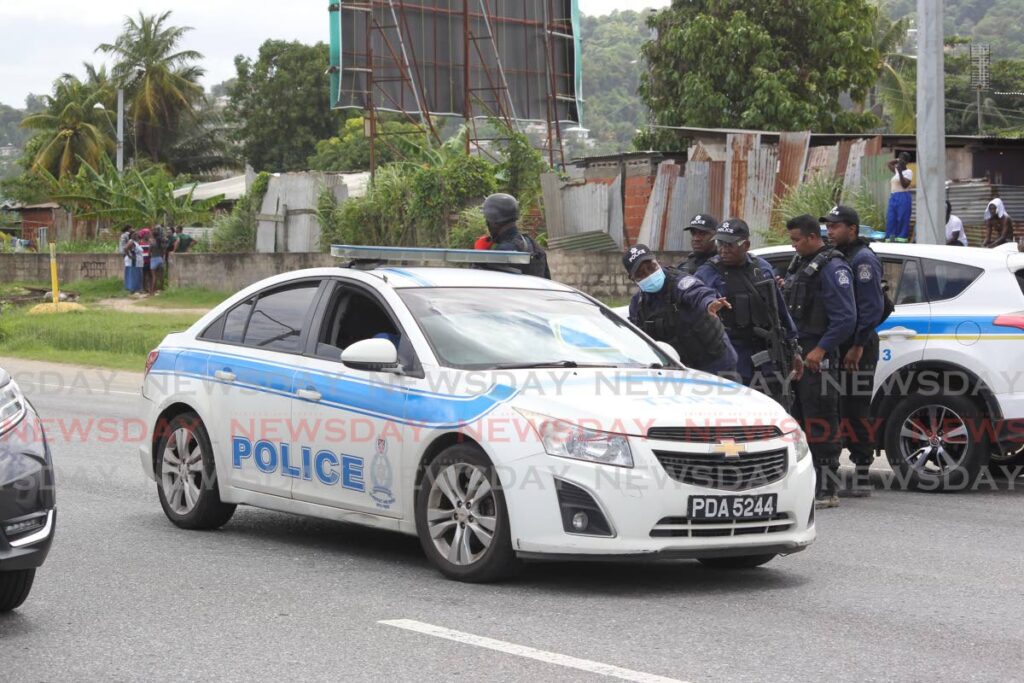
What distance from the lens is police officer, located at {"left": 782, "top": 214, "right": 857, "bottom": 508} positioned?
9672 mm

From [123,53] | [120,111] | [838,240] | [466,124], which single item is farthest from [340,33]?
[123,53]

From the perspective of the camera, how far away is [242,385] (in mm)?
8211

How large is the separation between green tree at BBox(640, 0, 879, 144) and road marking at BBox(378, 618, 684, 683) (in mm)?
31170

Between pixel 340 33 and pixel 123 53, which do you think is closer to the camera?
→ pixel 340 33

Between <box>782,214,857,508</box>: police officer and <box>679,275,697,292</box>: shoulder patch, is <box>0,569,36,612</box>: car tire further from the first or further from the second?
<box>782,214,857,508</box>: police officer

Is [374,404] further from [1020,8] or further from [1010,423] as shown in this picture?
[1020,8]

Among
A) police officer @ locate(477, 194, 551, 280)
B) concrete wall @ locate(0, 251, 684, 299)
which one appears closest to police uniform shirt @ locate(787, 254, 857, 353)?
police officer @ locate(477, 194, 551, 280)

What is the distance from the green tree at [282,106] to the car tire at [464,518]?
68451 millimetres

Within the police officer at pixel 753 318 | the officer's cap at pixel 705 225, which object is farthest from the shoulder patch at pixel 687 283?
the officer's cap at pixel 705 225

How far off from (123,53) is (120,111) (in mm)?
21381

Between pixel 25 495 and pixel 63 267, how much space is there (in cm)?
3474

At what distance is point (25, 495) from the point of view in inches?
229

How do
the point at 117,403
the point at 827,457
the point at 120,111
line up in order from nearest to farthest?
the point at 827,457
the point at 117,403
the point at 120,111

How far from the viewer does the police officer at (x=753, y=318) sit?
9.42 meters
